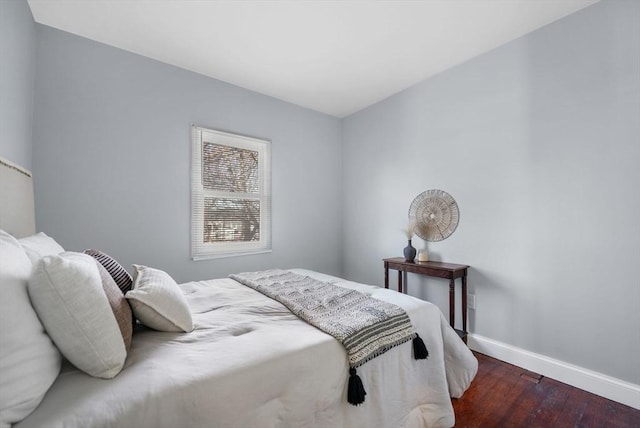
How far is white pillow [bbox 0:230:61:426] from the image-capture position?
0.67m

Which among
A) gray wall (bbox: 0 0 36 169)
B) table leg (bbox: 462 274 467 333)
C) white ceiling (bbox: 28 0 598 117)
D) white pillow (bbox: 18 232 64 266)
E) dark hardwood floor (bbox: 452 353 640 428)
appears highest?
white ceiling (bbox: 28 0 598 117)

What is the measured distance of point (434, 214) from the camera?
290 centimetres

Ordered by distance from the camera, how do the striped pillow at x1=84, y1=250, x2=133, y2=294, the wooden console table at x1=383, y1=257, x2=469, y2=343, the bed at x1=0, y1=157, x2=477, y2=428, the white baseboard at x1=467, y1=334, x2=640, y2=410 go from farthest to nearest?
the wooden console table at x1=383, y1=257, x2=469, y2=343 → the white baseboard at x1=467, y1=334, x2=640, y2=410 → the striped pillow at x1=84, y1=250, x2=133, y2=294 → the bed at x1=0, y1=157, x2=477, y2=428

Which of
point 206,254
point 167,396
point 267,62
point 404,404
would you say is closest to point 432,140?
point 267,62

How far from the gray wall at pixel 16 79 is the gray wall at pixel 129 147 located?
0.39 ft

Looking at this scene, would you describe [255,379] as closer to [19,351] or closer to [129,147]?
[19,351]

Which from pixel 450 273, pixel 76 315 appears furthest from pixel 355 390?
pixel 450 273

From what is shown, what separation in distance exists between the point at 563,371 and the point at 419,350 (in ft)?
4.84

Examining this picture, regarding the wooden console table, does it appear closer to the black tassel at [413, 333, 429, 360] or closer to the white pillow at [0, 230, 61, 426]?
the black tassel at [413, 333, 429, 360]

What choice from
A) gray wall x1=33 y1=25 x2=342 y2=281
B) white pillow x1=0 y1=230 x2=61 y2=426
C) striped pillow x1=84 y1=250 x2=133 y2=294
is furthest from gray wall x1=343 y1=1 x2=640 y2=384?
white pillow x1=0 y1=230 x2=61 y2=426

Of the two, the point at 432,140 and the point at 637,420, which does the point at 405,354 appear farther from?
the point at 432,140

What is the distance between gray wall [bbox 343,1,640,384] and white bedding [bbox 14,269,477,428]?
39.3 inches

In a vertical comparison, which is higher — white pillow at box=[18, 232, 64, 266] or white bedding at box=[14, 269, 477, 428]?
white pillow at box=[18, 232, 64, 266]

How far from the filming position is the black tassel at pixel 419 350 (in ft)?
4.80
